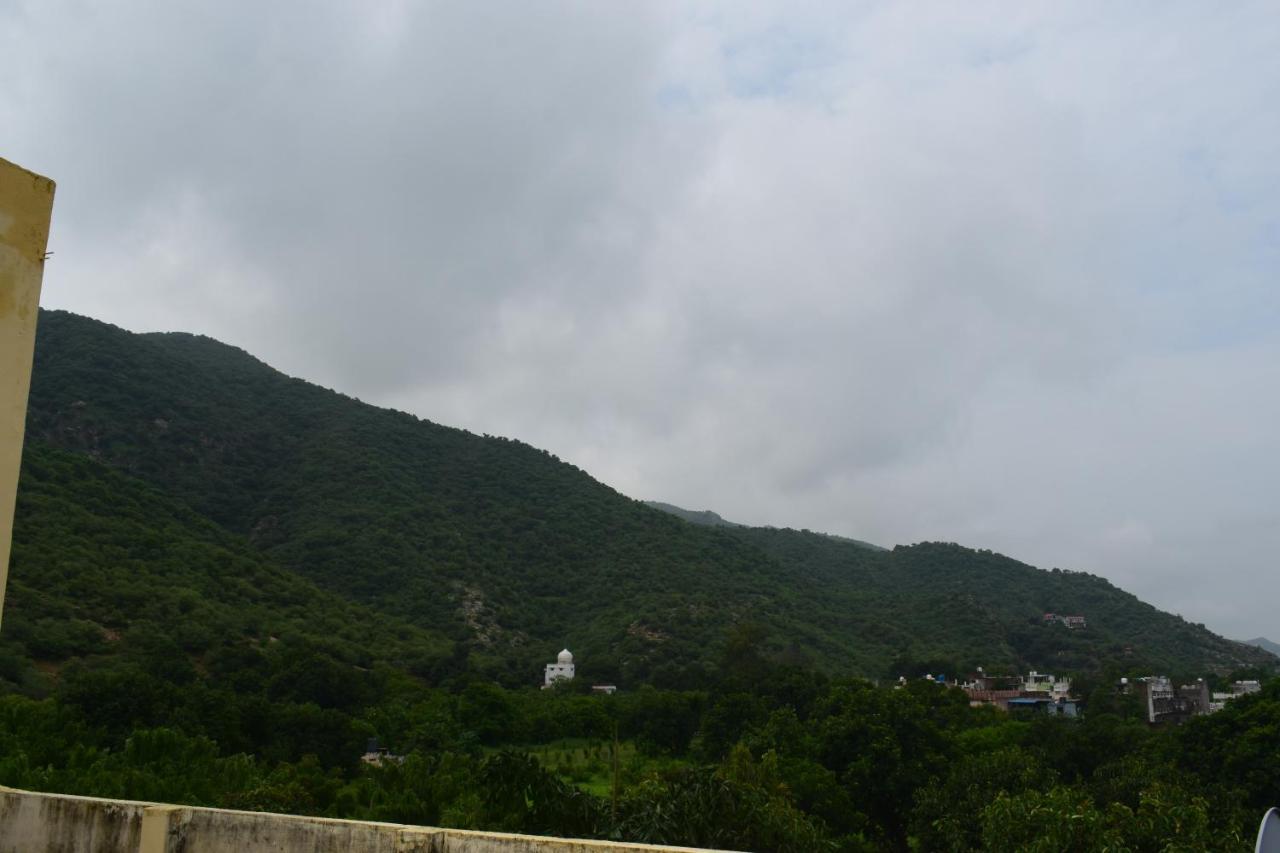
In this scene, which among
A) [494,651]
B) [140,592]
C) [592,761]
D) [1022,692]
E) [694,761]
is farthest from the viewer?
[1022,692]

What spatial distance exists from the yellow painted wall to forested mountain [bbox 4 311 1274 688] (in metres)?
30.3

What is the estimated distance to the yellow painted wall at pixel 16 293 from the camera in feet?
18.5

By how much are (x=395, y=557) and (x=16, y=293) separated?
5747 centimetres

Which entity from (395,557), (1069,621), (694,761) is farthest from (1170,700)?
(395,557)

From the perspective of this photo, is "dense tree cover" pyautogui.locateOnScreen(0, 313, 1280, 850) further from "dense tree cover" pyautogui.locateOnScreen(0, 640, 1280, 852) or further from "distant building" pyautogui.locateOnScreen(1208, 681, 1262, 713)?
"distant building" pyautogui.locateOnScreen(1208, 681, 1262, 713)

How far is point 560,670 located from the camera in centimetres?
5572

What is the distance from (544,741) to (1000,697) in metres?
32.9

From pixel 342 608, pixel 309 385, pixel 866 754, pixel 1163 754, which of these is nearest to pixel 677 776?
pixel 866 754

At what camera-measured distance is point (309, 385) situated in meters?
87.4

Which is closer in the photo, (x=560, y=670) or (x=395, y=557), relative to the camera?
(x=560, y=670)

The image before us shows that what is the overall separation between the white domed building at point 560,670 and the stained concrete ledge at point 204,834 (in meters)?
47.9

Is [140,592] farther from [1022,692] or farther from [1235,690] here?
[1235,690]

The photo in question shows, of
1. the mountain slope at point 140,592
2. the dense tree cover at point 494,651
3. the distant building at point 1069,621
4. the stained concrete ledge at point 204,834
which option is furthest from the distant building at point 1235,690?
the stained concrete ledge at point 204,834

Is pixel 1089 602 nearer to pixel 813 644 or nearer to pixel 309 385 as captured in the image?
pixel 813 644
